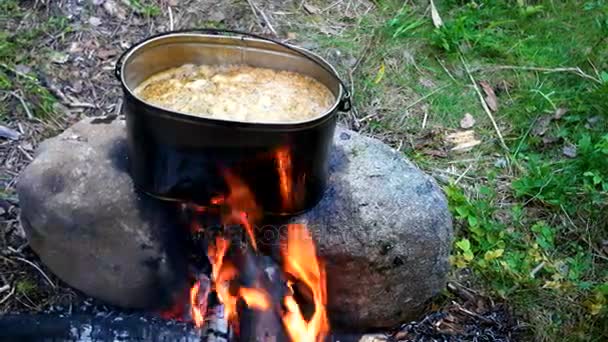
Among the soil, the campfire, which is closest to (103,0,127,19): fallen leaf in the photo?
the soil

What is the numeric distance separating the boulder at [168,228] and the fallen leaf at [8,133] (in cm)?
66

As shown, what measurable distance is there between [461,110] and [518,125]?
0.30m

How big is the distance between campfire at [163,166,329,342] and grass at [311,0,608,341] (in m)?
0.74

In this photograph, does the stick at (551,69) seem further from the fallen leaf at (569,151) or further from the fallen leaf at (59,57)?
the fallen leaf at (59,57)

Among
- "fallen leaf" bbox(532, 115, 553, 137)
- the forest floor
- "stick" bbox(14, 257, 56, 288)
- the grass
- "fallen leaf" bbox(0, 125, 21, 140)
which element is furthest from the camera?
"fallen leaf" bbox(532, 115, 553, 137)

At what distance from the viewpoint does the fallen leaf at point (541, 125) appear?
3430 mm

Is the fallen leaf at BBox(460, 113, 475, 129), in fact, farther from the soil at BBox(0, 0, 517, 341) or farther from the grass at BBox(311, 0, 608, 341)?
the soil at BBox(0, 0, 517, 341)

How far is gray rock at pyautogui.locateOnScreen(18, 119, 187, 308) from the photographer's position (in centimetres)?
220

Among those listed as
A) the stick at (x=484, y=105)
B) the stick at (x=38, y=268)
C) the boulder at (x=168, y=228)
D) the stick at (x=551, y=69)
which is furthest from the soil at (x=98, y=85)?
the stick at (x=551, y=69)

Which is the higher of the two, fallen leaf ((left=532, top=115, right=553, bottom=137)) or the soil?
the soil

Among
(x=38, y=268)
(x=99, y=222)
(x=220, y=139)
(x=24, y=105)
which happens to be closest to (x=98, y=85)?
(x=24, y=105)

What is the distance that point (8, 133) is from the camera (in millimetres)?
2928

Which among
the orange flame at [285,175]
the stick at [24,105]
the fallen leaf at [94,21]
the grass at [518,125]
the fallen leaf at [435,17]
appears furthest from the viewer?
the fallen leaf at [435,17]

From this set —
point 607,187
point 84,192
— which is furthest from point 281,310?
point 607,187
